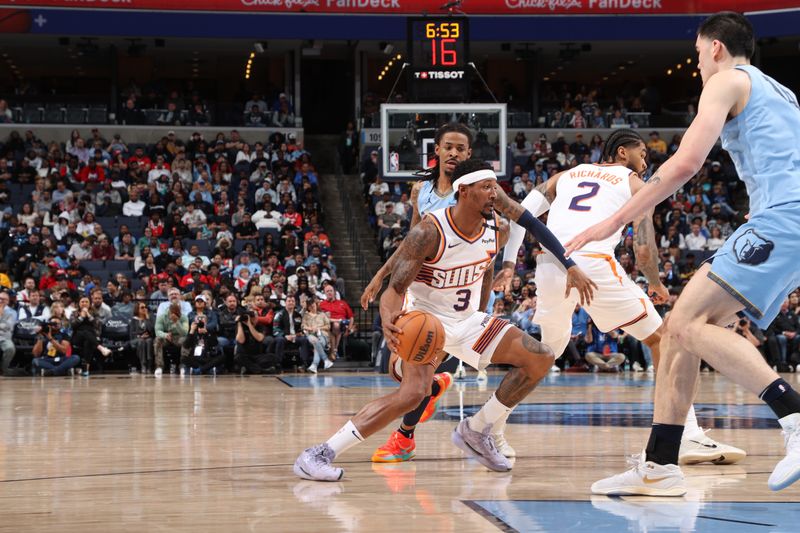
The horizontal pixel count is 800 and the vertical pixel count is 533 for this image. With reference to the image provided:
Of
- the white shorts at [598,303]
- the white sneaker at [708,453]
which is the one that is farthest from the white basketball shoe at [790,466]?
the white shorts at [598,303]

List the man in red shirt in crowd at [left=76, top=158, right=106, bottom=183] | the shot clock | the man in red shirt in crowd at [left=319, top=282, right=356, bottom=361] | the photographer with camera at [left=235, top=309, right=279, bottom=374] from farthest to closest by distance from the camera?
the man in red shirt in crowd at [left=76, top=158, right=106, bottom=183] → the shot clock → the man in red shirt in crowd at [left=319, top=282, right=356, bottom=361] → the photographer with camera at [left=235, top=309, right=279, bottom=374]

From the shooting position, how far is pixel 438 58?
1909 centimetres

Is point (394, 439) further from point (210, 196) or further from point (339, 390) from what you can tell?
point (210, 196)

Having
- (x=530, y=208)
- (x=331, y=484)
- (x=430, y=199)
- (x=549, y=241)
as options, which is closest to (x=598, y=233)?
(x=549, y=241)

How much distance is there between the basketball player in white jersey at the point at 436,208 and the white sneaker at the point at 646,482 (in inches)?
41.1

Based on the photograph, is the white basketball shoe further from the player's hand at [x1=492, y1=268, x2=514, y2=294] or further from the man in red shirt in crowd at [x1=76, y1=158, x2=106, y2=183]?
the man in red shirt in crowd at [x1=76, y1=158, x2=106, y2=183]

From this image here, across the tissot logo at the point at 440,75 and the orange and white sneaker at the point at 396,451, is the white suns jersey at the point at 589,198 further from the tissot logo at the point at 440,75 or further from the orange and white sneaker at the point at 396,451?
the tissot logo at the point at 440,75

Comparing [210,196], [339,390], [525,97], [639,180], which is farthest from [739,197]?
[639,180]

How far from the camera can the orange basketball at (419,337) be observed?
5910 millimetres

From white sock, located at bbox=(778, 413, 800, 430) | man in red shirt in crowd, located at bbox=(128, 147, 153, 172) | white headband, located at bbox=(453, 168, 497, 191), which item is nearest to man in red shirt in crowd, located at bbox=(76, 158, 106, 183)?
man in red shirt in crowd, located at bbox=(128, 147, 153, 172)

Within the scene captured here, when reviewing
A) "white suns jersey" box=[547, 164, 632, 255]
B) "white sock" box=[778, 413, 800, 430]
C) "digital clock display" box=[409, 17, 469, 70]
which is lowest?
"white sock" box=[778, 413, 800, 430]

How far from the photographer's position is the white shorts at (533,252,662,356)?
6973 mm

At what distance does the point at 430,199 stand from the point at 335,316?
1062 cm

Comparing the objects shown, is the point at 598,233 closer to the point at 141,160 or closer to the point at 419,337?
the point at 419,337
